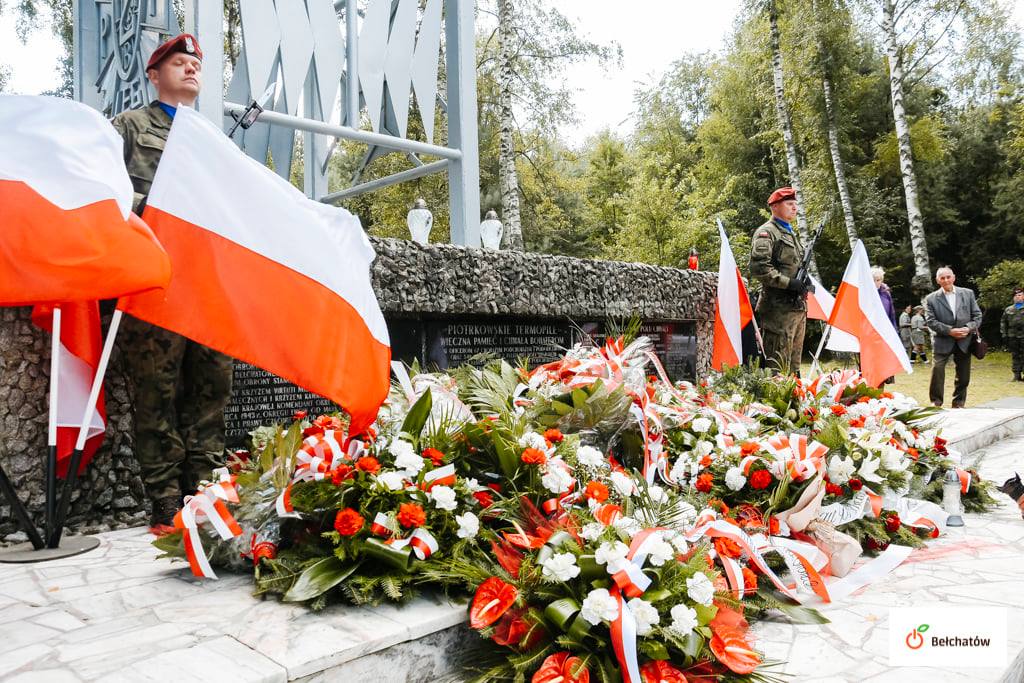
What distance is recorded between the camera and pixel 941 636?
2395mm

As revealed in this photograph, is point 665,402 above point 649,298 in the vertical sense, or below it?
below

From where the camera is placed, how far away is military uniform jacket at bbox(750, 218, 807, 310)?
607 centimetres

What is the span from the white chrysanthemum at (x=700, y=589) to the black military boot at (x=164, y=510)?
2.22m

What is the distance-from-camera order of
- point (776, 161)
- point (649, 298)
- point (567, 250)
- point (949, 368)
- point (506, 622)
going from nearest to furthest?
A: 1. point (506, 622)
2. point (649, 298)
3. point (949, 368)
4. point (567, 250)
5. point (776, 161)

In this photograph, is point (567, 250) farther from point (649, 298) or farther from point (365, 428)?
point (365, 428)

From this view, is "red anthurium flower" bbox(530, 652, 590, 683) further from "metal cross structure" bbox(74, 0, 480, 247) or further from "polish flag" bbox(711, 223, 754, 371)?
"polish flag" bbox(711, 223, 754, 371)

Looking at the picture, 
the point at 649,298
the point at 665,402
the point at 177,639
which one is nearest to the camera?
the point at 177,639

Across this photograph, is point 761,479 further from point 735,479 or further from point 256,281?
point 256,281

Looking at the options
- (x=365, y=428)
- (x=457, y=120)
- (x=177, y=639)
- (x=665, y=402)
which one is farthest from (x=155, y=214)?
(x=457, y=120)

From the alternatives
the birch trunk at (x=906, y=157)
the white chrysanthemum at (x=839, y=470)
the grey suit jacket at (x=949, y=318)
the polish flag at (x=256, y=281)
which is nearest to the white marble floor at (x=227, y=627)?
the white chrysanthemum at (x=839, y=470)

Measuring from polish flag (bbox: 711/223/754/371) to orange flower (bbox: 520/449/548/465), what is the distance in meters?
3.70

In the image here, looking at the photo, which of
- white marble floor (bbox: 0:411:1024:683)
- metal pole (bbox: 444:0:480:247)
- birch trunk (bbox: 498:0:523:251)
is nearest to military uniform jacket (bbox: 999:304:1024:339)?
birch trunk (bbox: 498:0:523:251)

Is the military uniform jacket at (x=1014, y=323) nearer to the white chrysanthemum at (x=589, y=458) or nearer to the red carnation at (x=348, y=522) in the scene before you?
the white chrysanthemum at (x=589, y=458)

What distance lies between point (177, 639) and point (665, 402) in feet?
9.01
